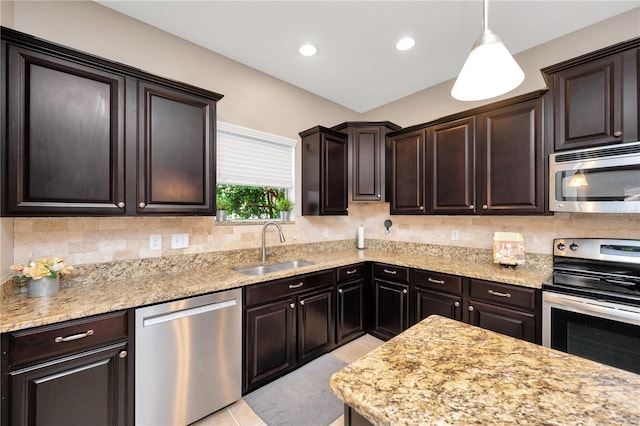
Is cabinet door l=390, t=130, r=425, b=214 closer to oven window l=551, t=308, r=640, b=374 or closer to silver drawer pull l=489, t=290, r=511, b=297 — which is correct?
silver drawer pull l=489, t=290, r=511, b=297

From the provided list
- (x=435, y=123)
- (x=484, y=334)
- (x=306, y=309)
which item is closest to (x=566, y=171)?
(x=435, y=123)

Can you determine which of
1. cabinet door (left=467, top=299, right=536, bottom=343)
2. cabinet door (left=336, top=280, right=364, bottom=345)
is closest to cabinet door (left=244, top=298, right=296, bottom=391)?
cabinet door (left=336, top=280, right=364, bottom=345)

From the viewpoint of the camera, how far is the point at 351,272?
2834 millimetres

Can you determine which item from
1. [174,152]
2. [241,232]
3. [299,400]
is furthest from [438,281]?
[174,152]

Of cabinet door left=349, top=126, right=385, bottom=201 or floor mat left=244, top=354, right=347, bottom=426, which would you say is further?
cabinet door left=349, top=126, right=385, bottom=201

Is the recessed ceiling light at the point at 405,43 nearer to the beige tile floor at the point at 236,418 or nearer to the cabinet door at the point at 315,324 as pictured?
the cabinet door at the point at 315,324

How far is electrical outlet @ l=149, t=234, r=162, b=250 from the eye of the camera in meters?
2.11

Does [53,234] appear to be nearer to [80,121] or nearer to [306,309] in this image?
[80,121]

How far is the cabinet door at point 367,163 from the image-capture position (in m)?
3.23

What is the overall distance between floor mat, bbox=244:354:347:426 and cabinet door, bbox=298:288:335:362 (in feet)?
0.57

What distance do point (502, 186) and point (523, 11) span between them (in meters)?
1.34

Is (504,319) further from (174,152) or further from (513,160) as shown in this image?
(174,152)

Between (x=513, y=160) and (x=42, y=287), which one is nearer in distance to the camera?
(x=42, y=287)

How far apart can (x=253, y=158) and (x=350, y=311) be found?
6.31 feet
